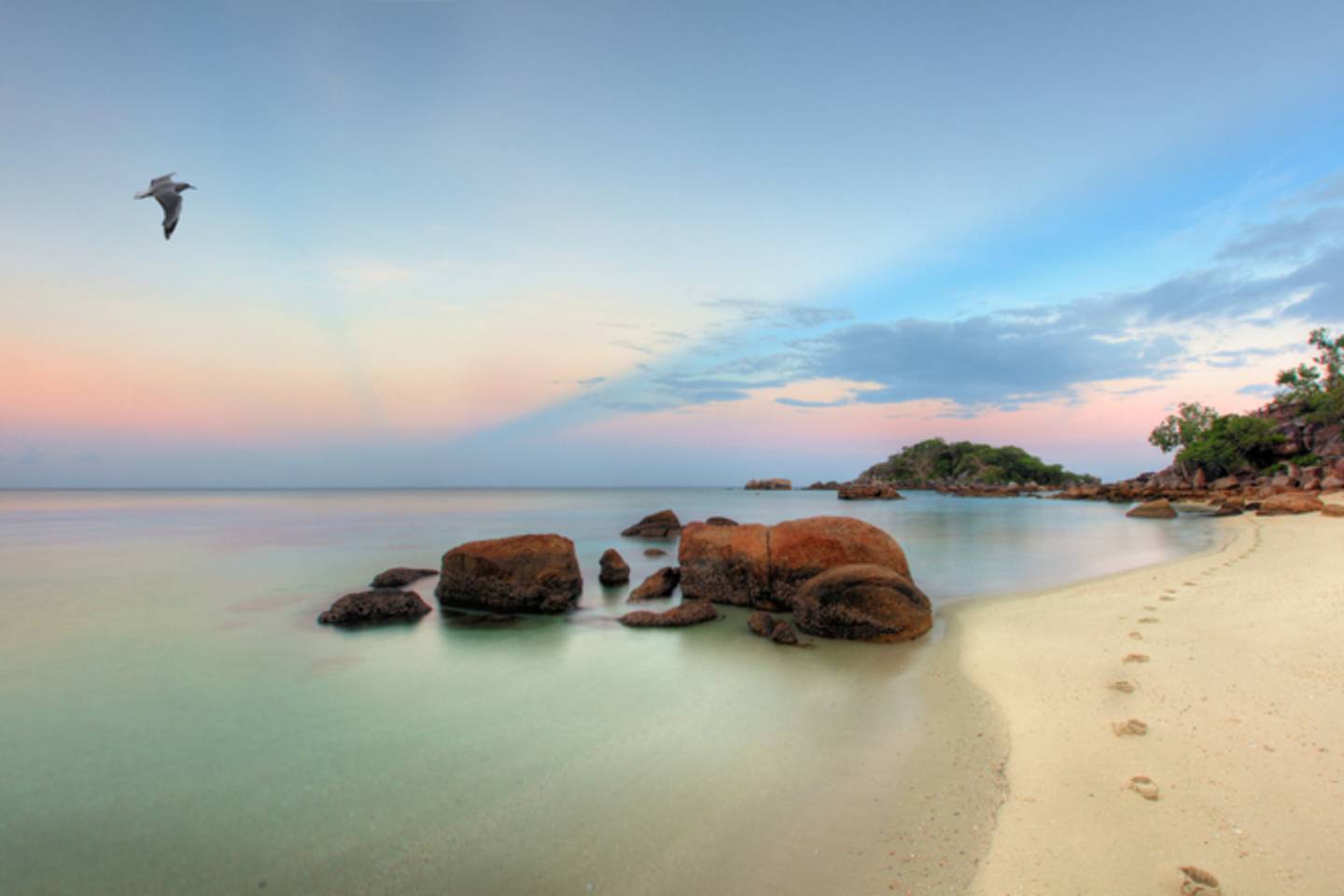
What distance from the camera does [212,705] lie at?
7016 mm

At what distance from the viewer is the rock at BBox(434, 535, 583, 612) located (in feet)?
37.6

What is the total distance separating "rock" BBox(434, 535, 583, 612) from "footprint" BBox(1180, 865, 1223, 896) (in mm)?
9800

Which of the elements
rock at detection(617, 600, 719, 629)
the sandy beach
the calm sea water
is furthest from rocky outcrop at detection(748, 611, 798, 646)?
the sandy beach

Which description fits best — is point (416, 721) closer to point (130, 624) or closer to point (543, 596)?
point (543, 596)

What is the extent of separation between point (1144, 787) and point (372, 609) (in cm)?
1118

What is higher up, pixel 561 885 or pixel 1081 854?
pixel 1081 854

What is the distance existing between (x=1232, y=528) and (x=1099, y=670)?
25471 mm

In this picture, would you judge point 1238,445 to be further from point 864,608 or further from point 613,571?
point 864,608

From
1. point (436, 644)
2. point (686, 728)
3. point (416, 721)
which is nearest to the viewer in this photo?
point (686, 728)

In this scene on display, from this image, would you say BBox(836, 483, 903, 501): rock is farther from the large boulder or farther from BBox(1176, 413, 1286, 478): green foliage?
the large boulder

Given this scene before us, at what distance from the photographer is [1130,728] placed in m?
4.86

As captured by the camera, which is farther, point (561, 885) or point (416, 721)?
point (416, 721)

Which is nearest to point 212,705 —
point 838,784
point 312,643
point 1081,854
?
point 312,643

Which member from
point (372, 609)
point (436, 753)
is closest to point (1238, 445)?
point (372, 609)
